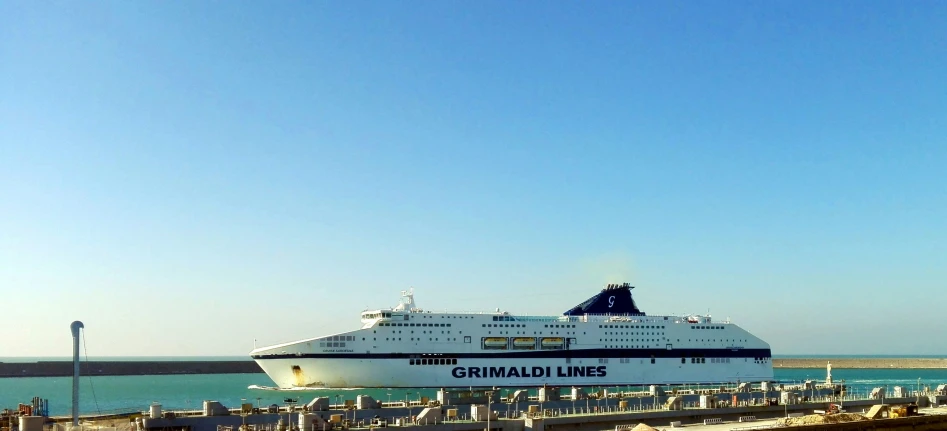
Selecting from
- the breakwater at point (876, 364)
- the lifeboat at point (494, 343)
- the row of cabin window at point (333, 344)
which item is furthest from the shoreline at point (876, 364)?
the row of cabin window at point (333, 344)

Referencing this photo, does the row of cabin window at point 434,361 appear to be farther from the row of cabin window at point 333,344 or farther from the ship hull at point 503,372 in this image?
the row of cabin window at point 333,344

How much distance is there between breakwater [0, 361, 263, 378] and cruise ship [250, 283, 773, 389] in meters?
69.1

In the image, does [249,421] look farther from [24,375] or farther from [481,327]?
[24,375]

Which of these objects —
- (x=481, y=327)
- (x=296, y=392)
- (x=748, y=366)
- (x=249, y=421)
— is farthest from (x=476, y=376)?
(x=249, y=421)

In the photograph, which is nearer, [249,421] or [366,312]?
[249,421]

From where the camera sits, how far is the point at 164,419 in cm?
2953

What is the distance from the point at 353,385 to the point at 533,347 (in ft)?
52.1

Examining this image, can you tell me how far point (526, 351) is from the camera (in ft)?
224

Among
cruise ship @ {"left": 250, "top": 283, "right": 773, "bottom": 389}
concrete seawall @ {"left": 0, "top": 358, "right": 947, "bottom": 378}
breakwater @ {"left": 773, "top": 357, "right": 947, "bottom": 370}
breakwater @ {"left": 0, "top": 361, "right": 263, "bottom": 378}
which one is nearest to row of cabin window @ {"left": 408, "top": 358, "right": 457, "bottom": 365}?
cruise ship @ {"left": 250, "top": 283, "right": 773, "bottom": 389}

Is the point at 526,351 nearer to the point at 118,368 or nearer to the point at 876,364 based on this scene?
the point at 118,368

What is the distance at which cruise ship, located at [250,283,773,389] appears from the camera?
6306 centimetres

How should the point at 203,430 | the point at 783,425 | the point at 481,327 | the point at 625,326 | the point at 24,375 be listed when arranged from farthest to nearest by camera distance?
the point at 24,375
the point at 625,326
the point at 481,327
the point at 203,430
the point at 783,425

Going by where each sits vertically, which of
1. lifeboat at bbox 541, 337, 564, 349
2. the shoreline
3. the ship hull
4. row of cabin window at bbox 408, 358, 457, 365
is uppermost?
lifeboat at bbox 541, 337, 564, 349

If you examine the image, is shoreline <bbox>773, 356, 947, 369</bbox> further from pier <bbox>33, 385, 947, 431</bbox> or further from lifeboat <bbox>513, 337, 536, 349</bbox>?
pier <bbox>33, 385, 947, 431</bbox>
